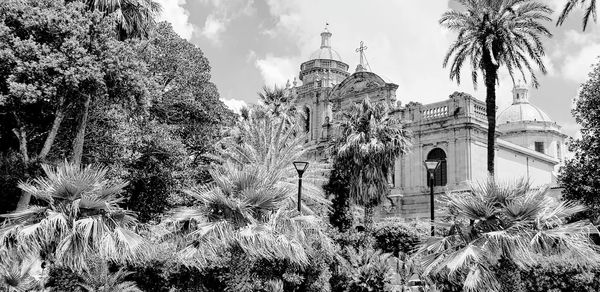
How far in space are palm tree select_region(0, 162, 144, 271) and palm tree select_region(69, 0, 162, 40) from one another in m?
10.0

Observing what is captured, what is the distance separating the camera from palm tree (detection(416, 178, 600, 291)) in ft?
36.7

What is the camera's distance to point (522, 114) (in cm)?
5797

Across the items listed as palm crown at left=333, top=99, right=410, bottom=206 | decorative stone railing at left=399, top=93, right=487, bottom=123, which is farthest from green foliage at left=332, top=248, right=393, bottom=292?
decorative stone railing at left=399, top=93, right=487, bottom=123

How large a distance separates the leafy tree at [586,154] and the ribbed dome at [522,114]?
34425 millimetres

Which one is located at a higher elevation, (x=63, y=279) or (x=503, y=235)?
(x=503, y=235)

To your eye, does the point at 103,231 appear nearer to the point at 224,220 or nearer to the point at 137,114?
the point at 224,220

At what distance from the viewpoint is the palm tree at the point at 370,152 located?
26.0m

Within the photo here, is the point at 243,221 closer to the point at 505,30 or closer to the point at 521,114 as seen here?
the point at 505,30

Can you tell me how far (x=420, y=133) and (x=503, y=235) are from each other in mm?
25418

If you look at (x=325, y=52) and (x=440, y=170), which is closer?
(x=440, y=170)

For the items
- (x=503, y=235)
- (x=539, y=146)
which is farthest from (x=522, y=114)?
(x=503, y=235)

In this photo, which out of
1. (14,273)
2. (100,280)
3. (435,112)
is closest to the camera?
(14,273)

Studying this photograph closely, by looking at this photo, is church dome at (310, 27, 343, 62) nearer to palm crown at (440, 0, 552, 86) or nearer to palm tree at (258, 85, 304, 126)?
palm tree at (258, 85, 304, 126)

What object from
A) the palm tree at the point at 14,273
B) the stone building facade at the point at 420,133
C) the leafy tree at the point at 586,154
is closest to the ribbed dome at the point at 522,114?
the stone building facade at the point at 420,133
